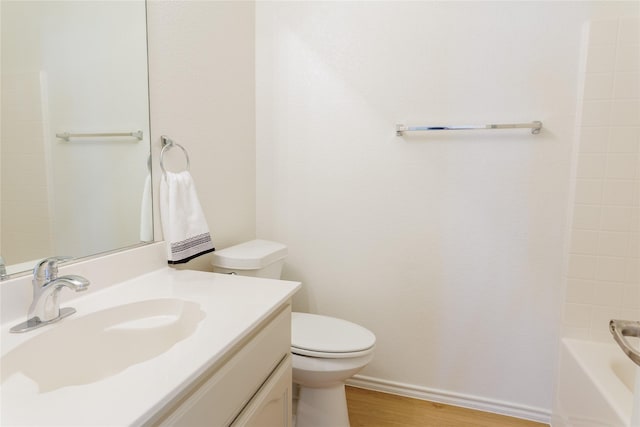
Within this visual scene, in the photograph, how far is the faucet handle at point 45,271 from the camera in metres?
0.86

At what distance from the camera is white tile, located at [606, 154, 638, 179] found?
1.52 m

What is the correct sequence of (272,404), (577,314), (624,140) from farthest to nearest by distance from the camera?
(577,314)
(624,140)
(272,404)

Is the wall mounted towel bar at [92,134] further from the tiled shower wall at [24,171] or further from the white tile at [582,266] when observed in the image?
the white tile at [582,266]

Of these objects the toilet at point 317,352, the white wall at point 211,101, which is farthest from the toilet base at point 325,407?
the white wall at point 211,101

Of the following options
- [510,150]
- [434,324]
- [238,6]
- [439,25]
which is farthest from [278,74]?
[434,324]

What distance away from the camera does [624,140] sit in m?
1.52

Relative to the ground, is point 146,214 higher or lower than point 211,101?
lower

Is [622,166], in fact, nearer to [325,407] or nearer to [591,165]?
[591,165]

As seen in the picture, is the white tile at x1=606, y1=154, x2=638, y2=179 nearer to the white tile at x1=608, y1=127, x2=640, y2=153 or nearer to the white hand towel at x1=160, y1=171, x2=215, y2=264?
the white tile at x1=608, y1=127, x2=640, y2=153

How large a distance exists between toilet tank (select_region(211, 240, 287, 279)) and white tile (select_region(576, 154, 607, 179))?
4.34 feet

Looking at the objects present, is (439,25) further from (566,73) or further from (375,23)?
(566,73)

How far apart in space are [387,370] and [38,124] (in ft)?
5.80

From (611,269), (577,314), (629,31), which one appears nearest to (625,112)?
(629,31)

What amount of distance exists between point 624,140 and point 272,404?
166 cm
